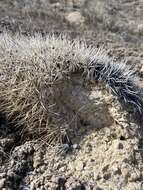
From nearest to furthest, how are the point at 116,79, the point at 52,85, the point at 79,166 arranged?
the point at 79,166 < the point at 52,85 < the point at 116,79

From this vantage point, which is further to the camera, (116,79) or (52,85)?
(116,79)

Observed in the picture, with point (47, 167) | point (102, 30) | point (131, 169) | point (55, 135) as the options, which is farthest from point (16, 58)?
point (102, 30)

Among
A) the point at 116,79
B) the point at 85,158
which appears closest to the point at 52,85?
the point at 116,79

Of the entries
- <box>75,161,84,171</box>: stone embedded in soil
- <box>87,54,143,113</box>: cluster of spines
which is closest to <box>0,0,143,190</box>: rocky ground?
<box>75,161,84,171</box>: stone embedded in soil

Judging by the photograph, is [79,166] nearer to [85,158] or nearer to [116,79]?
[85,158]

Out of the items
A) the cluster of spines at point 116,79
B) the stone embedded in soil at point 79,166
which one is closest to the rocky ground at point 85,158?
the stone embedded in soil at point 79,166

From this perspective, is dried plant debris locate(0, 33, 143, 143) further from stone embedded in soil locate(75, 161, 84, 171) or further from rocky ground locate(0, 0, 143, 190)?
stone embedded in soil locate(75, 161, 84, 171)

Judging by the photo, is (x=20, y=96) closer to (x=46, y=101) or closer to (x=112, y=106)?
(x=46, y=101)

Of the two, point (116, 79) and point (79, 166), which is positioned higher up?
point (116, 79)
